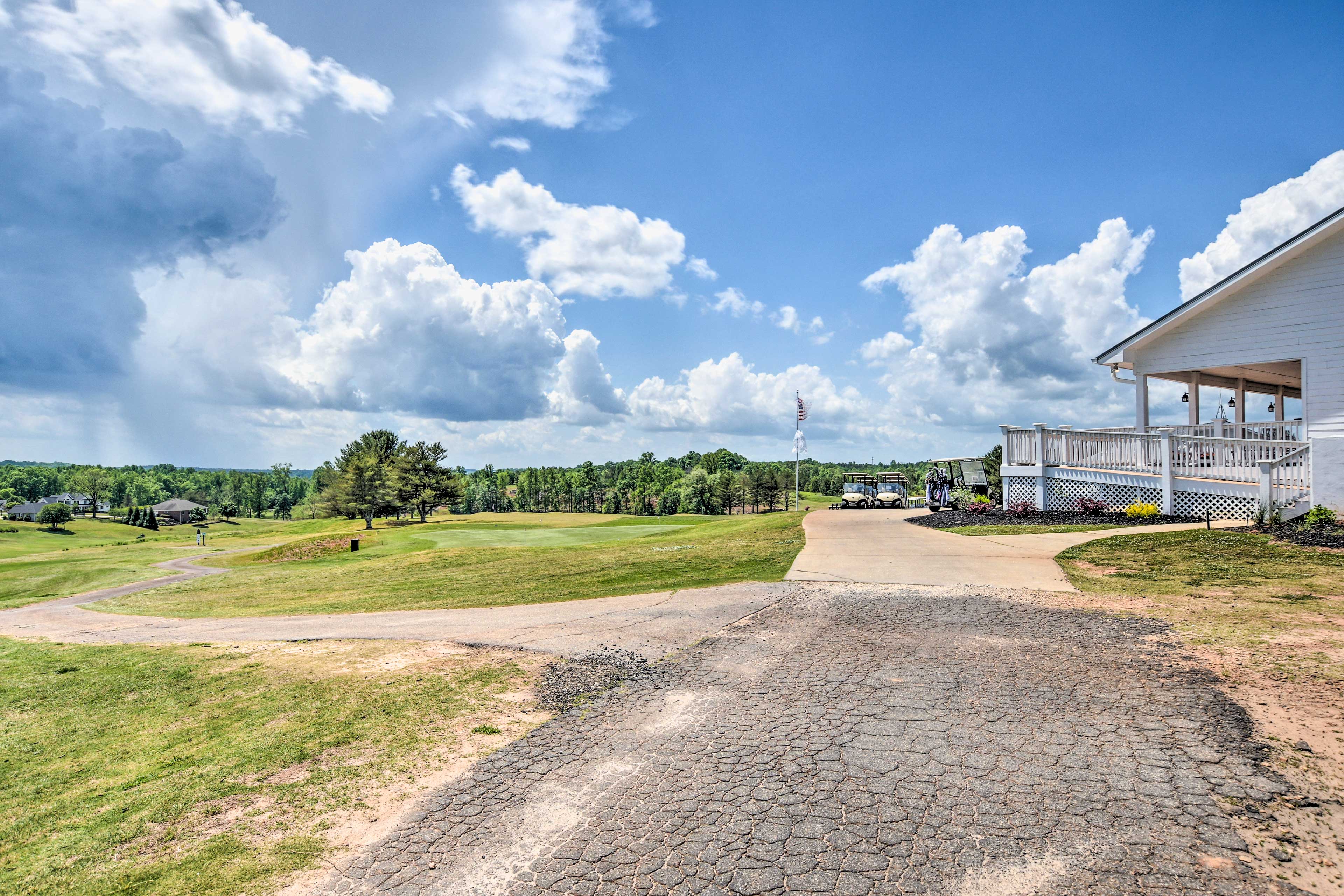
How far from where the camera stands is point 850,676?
601 cm

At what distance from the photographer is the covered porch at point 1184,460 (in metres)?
14.8

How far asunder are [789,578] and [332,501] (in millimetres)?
84900

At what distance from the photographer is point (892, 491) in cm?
3019

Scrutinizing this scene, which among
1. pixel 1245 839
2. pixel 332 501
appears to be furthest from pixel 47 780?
pixel 332 501

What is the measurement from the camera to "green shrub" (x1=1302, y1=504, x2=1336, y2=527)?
12.9m

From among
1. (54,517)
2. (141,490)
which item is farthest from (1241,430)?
(141,490)

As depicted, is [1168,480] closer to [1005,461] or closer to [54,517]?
[1005,461]

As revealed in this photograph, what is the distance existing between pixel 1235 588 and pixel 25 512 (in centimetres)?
14864

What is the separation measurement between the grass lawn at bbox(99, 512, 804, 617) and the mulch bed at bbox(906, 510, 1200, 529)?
4.19 metres

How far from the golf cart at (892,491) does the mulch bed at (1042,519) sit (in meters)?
8.65

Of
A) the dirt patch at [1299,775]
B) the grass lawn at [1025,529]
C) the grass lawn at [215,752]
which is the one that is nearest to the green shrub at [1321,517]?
the grass lawn at [1025,529]

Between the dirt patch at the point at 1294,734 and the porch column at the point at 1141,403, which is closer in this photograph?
the dirt patch at the point at 1294,734

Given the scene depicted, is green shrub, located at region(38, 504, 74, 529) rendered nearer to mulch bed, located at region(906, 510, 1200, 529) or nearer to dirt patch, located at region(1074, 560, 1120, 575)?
mulch bed, located at region(906, 510, 1200, 529)

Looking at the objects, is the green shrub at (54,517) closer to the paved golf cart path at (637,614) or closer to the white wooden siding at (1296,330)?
the paved golf cart path at (637,614)
